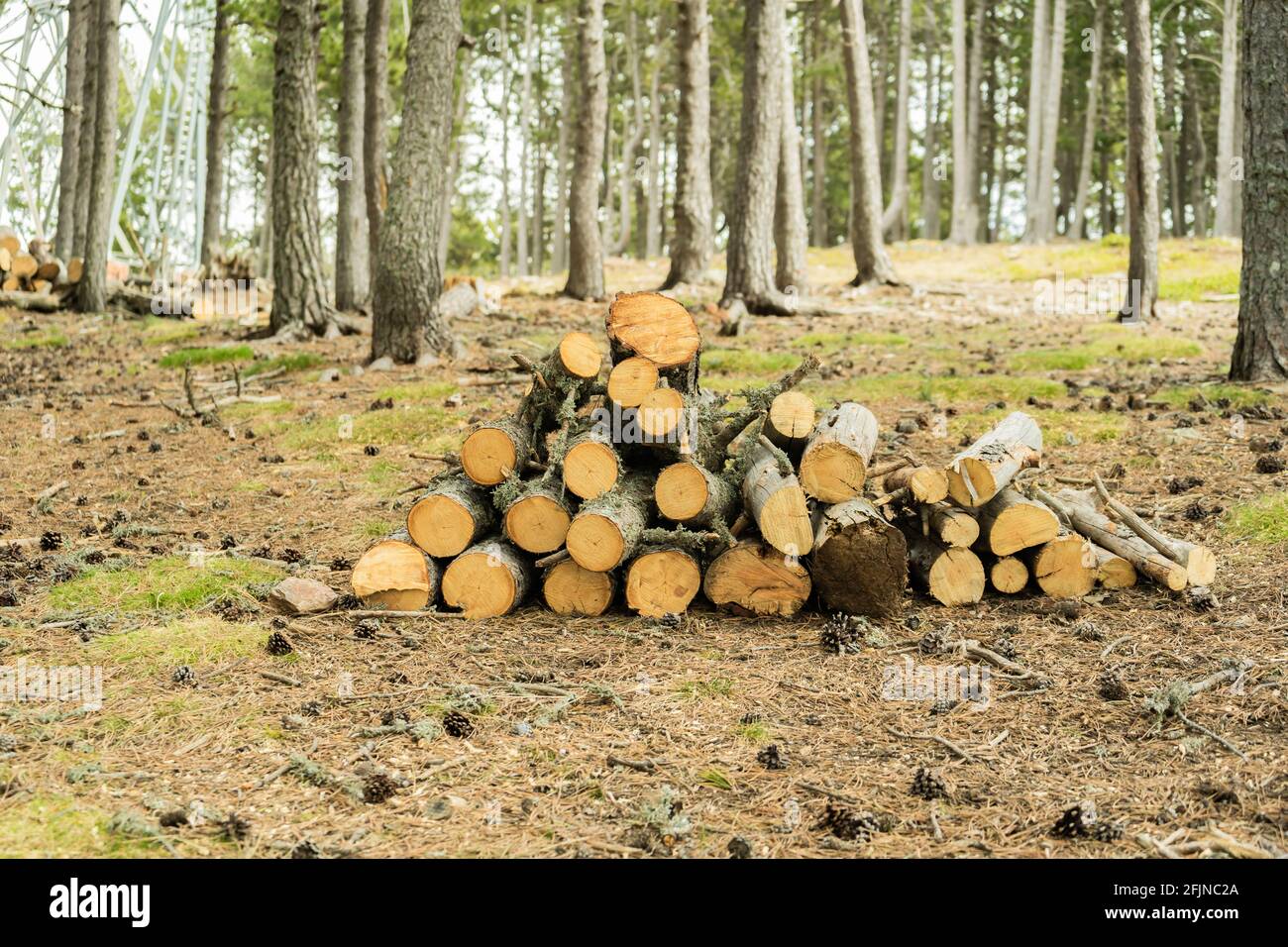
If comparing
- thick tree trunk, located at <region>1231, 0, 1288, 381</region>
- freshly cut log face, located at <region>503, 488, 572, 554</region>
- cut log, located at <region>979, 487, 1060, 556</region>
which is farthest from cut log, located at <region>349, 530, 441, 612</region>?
thick tree trunk, located at <region>1231, 0, 1288, 381</region>

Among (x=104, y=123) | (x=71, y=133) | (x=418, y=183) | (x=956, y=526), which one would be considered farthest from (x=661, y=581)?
(x=71, y=133)

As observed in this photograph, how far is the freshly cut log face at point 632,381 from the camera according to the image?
5871 millimetres

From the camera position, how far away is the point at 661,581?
571cm

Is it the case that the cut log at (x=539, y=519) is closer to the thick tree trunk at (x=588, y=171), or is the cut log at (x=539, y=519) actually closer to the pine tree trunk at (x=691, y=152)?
the pine tree trunk at (x=691, y=152)

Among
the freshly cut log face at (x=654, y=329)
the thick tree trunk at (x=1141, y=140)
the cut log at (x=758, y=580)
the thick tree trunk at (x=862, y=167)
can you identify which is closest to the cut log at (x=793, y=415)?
the freshly cut log face at (x=654, y=329)

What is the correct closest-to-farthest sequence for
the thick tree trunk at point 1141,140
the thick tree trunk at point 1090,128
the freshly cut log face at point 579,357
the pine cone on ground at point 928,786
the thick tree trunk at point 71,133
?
the pine cone on ground at point 928,786, the freshly cut log face at point 579,357, the thick tree trunk at point 1141,140, the thick tree trunk at point 71,133, the thick tree trunk at point 1090,128

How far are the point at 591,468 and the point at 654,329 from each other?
91cm

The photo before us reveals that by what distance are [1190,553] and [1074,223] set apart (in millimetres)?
31453

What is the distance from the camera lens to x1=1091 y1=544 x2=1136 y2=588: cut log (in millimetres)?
5910

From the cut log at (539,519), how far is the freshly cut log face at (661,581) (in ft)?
1.47

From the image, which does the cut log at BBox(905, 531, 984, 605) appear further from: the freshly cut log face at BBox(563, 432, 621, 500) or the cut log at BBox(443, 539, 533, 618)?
the cut log at BBox(443, 539, 533, 618)

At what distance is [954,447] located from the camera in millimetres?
8289
